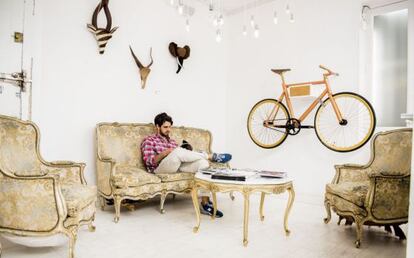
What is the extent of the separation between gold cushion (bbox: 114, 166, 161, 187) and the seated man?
0.20m

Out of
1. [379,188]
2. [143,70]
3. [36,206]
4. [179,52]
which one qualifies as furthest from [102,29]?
[379,188]

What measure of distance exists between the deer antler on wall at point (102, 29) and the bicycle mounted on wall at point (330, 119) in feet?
6.90

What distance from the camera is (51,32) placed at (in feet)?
10.4

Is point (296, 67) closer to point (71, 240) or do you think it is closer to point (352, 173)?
point (352, 173)

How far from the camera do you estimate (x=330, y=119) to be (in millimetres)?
3885

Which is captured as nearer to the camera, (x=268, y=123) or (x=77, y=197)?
(x=77, y=197)

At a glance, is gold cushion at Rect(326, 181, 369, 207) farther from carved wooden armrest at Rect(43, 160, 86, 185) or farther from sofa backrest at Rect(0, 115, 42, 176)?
sofa backrest at Rect(0, 115, 42, 176)

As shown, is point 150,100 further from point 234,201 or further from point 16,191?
point 16,191

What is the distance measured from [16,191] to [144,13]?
9.27 feet

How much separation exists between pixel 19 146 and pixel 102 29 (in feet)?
5.53

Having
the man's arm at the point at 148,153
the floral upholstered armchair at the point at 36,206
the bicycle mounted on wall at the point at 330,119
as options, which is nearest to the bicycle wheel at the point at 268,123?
the bicycle mounted on wall at the point at 330,119

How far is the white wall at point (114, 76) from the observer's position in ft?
10.5

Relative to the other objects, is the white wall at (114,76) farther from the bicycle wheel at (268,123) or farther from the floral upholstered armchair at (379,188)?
the floral upholstered armchair at (379,188)

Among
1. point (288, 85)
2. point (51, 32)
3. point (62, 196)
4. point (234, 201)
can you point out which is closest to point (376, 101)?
point (288, 85)
